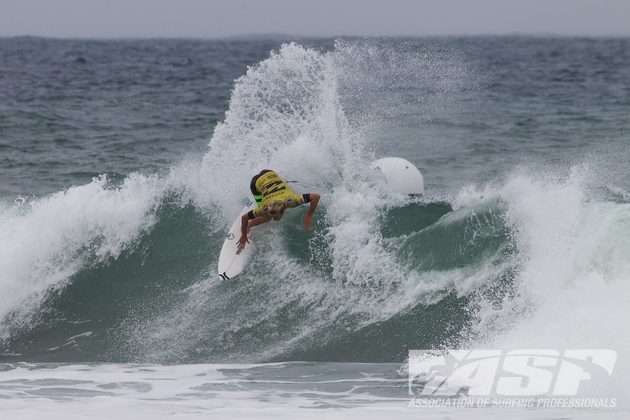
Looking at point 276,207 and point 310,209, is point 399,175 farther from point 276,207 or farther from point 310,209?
point 276,207

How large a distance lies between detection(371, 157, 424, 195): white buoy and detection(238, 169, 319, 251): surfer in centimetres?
156

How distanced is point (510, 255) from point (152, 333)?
4.17 metres

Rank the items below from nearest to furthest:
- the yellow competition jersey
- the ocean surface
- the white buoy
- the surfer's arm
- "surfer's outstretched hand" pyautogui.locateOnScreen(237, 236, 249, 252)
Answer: the ocean surface → the surfer's arm → the yellow competition jersey → "surfer's outstretched hand" pyautogui.locateOnScreen(237, 236, 249, 252) → the white buoy

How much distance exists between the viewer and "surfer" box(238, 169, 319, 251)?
1156 centimetres

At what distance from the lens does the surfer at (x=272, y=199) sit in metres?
11.6

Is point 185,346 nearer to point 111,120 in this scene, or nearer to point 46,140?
point 46,140

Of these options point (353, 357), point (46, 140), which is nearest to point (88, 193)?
point (353, 357)

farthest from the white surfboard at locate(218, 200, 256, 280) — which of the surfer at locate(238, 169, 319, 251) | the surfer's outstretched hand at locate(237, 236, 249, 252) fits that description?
the surfer at locate(238, 169, 319, 251)

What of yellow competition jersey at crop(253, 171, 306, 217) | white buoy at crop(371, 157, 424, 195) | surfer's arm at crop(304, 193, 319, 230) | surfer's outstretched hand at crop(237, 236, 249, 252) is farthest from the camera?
white buoy at crop(371, 157, 424, 195)

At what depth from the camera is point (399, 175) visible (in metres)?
13.0

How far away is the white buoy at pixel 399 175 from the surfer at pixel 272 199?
156 cm

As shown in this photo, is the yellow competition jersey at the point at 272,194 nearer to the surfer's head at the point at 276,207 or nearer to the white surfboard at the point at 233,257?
the surfer's head at the point at 276,207

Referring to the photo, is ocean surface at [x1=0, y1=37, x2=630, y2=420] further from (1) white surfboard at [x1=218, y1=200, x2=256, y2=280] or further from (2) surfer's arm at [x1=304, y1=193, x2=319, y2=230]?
(2) surfer's arm at [x1=304, y1=193, x2=319, y2=230]

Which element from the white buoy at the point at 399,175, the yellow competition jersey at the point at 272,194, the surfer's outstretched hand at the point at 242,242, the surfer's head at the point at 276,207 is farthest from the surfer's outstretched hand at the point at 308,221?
the white buoy at the point at 399,175
